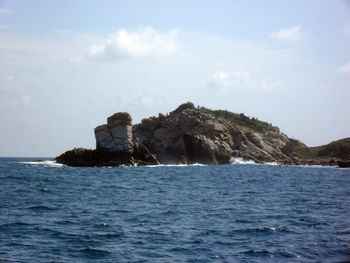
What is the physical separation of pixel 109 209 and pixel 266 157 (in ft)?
345

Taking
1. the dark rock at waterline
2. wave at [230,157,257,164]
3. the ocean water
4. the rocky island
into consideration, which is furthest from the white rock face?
the ocean water

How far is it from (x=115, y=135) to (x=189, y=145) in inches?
912

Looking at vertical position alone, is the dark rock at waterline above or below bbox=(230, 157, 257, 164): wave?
below

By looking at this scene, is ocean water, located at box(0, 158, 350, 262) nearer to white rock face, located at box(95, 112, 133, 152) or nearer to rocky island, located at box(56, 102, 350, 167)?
white rock face, located at box(95, 112, 133, 152)

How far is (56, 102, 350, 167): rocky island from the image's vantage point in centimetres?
11281

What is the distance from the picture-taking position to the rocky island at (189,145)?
112812mm

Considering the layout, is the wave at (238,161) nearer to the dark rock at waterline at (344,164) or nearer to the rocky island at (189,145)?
the rocky island at (189,145)

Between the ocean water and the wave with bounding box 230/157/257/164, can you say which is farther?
the wave with bounding box 230/157/257/164

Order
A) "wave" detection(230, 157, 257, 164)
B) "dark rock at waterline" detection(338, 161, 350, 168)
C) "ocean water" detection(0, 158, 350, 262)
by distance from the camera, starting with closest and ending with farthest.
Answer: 1. "ocean water" detection(0, 158, 350, 262)
2. "dark rock at waterline" detection(338, 161, 350, 168)
3. "wave" detection(230, 157, 257, 164)

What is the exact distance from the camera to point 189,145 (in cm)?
12725

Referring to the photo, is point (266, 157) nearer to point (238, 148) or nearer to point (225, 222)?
point (238, 148)

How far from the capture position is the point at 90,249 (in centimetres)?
2355

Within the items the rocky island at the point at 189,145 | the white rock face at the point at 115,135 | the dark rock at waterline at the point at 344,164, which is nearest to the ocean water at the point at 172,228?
the white rock face at the point at 115,135

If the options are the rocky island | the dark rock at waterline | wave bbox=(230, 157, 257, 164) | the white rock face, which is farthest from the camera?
wave bbox=(230, 157, 257, 164)
